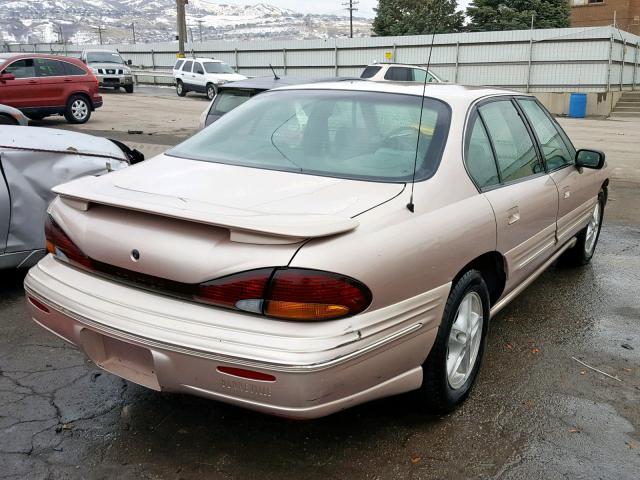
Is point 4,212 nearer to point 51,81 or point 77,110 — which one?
point 51,81

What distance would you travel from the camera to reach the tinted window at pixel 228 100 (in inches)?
337

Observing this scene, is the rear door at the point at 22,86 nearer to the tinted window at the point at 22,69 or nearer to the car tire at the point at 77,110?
the tinted window at the point at 22,69

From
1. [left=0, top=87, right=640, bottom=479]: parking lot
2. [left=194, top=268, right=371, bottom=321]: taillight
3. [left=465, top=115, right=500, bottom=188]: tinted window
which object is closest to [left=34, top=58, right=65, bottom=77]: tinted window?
[left=0, top=87, right=640, bottom=479]: parking lot

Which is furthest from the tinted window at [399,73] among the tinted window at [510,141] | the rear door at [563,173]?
the tinted window at [510,141]

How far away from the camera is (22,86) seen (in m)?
15.6

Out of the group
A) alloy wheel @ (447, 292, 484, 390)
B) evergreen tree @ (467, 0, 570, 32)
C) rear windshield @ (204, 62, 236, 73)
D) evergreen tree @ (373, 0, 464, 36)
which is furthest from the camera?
evergreen tree @ (373, 0, 464, 36)

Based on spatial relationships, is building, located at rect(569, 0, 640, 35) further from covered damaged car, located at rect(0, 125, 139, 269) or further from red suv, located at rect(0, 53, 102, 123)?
covered damaged car, located at rect(0, 125, 139, 269)

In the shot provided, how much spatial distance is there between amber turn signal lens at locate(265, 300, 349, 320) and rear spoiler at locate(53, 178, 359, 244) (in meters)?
0.23

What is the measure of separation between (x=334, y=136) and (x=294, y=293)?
4.25ft

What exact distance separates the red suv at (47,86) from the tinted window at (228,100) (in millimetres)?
9169

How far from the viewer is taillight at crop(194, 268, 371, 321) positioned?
2.31 m

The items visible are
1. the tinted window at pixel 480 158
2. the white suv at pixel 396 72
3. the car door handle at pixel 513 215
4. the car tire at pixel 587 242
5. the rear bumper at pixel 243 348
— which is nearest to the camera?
the rear bumper at pixel 243 348

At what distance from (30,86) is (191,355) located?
15.6m

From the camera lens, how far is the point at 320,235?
92.0 inches
